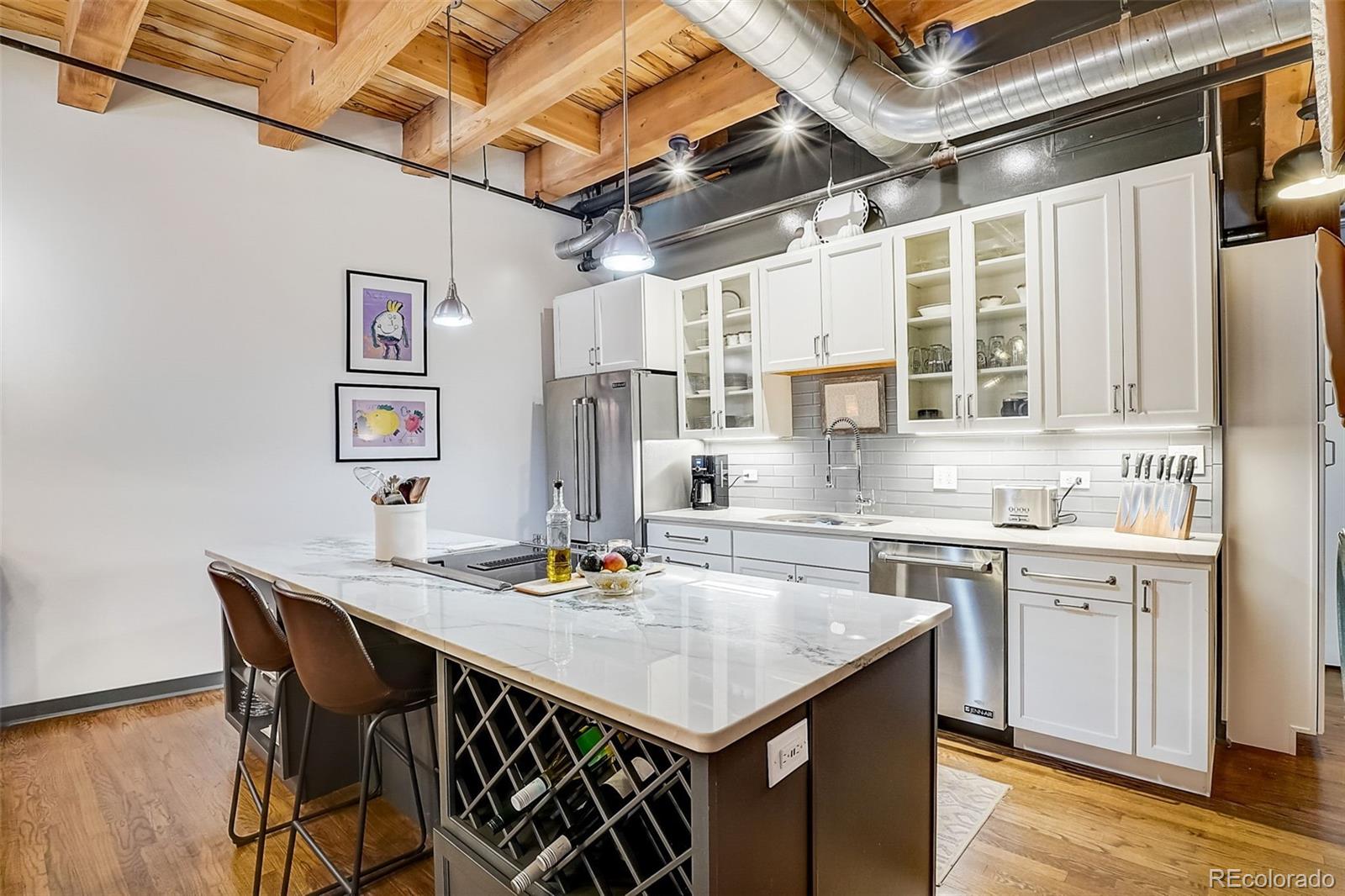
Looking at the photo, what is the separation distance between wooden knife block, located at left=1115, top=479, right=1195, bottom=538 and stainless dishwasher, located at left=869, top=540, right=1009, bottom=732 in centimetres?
62

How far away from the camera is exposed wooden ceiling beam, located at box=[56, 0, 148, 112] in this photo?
2801 millimetres

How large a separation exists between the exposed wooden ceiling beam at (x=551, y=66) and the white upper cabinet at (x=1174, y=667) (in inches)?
115

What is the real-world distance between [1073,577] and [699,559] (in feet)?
6.44

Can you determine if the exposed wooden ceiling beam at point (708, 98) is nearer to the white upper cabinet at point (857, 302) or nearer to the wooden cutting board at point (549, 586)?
the white upper cabinet at point (857, 302)

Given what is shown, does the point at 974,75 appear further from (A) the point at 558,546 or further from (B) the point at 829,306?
(A) the point at 558,546

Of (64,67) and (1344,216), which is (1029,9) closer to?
(1344,216)

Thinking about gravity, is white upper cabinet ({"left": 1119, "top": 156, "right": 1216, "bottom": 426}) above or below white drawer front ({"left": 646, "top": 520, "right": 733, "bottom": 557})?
above

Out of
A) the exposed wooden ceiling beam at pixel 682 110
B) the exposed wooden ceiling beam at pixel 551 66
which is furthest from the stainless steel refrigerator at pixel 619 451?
the exposed wooden ceiling beam at pixel 551 66

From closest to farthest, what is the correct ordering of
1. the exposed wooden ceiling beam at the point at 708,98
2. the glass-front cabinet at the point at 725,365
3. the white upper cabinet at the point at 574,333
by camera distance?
the exposed wooden ceiling beam at the point at 708,98, the glass-front cabinet at the point at 725,365, the white upper cabinet at the point at 574,333

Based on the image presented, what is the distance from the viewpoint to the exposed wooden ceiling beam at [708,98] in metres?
2.88

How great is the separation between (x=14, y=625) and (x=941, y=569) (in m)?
4.45

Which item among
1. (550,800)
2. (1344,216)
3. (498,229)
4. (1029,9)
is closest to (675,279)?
(498,229)

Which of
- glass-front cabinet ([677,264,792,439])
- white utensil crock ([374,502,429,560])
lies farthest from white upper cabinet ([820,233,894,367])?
white utensil crock ([374,502,429,560])
